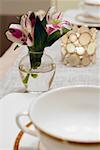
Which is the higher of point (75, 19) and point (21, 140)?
point (75, 19)

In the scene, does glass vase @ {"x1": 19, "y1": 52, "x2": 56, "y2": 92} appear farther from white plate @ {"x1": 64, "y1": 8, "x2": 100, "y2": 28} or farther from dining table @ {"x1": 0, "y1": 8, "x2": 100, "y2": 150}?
white plate @ {"x1": 64, "y1": 8, "x2": 100, "y2": 28}

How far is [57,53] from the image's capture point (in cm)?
101

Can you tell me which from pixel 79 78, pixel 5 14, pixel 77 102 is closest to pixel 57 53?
pixel 79 78

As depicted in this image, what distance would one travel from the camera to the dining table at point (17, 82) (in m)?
0.58

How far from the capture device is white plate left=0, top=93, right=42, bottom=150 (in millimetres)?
521

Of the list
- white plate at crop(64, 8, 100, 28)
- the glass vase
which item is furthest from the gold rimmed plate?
white plate at crop(64, 8, 100, 28)

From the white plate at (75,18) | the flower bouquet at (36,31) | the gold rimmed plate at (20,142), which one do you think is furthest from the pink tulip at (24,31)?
the white plate at (75,18)

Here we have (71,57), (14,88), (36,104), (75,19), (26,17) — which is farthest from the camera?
(75,19)

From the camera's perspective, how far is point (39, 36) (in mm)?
679

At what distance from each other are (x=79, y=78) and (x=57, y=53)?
200mm

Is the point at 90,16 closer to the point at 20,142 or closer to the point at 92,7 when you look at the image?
the point at 92,7

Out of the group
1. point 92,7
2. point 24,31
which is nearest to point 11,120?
point 24,31

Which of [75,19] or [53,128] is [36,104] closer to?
[53,128]

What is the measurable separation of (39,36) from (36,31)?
14 millimetres
